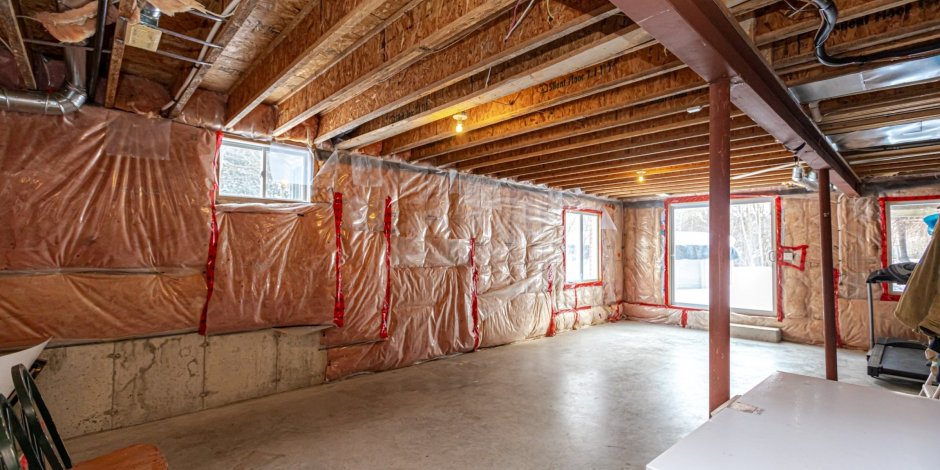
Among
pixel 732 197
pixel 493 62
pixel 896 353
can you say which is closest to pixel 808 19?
pixel 493 62

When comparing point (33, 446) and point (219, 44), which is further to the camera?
point (219, 44)

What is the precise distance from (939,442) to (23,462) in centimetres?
339

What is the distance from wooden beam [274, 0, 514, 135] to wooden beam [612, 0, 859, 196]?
2.10 feet

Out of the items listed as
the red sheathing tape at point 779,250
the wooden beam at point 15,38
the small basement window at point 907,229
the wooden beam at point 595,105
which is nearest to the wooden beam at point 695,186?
the red sheathing tape at point 779,250

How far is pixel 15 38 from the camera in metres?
2.03

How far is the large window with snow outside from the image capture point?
6.71m

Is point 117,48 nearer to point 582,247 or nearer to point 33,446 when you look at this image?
point 33,446

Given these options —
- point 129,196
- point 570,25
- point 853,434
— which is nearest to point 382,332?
point 129,196

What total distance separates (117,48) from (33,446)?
74.7 inches

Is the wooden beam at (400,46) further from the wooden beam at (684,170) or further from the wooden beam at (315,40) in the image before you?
the wooden beam at (684,170)

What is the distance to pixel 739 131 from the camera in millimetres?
3578

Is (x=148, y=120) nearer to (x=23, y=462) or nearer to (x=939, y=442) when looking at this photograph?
(x=23, y=462)

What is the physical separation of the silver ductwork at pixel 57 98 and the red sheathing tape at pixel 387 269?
255 cm

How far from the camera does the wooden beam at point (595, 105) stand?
2.66 meters
